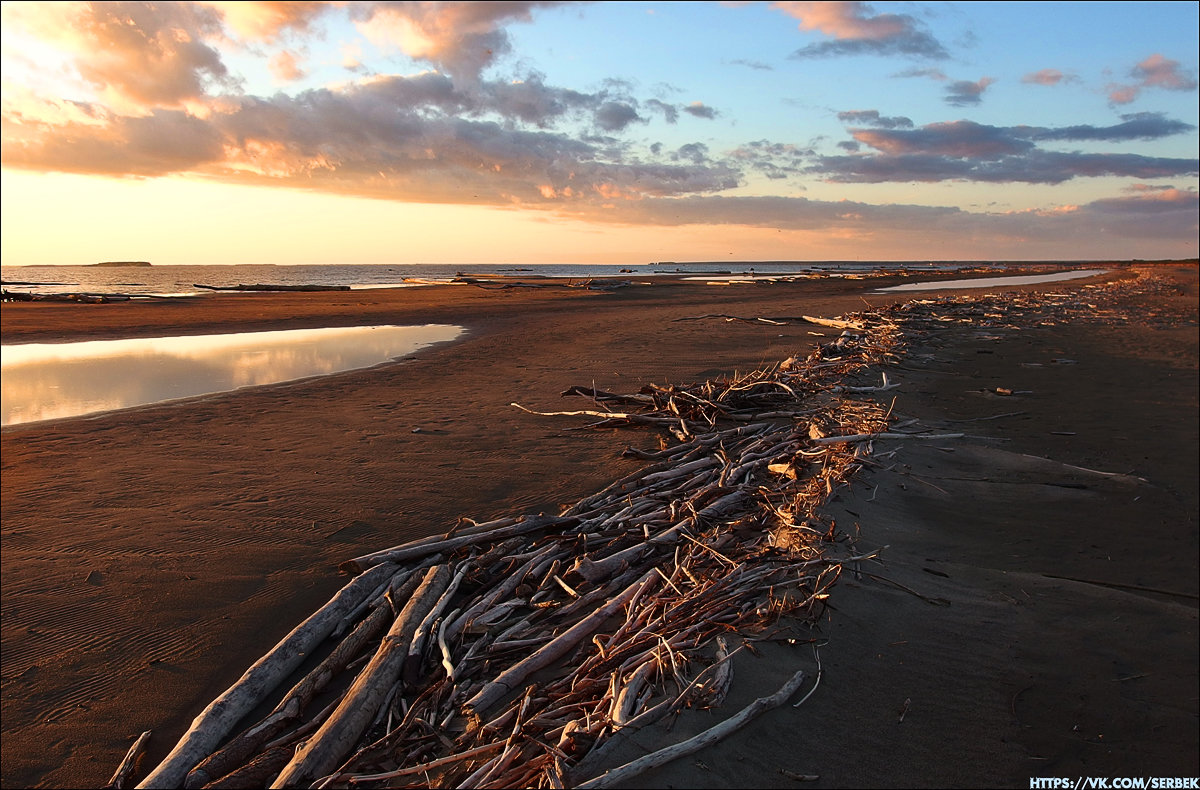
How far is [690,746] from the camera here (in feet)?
8.12

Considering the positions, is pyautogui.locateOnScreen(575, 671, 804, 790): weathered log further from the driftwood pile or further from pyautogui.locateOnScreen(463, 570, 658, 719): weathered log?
pyautogui.locateOnScreen(463, 570, 658, 719): weathered log

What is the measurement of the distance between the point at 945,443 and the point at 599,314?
68.0 ft

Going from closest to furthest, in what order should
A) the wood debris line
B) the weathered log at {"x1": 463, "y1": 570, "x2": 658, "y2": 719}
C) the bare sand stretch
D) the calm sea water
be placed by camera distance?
the wood debris line < the bare sand stretch < the weathered log at {"x1": 463, "y1": 570, "x2": 658, "y2": 719} < the calm sea water

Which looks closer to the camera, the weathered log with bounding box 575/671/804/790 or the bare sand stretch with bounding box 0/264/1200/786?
the weathered log with bounding box 575/671/804/790

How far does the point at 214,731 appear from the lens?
130 inches

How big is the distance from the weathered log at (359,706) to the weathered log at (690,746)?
1.31 m

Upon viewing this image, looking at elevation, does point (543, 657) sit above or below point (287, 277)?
below

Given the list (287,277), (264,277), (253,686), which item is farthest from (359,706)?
(264,277)

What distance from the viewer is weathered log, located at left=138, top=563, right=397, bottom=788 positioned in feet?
10.3

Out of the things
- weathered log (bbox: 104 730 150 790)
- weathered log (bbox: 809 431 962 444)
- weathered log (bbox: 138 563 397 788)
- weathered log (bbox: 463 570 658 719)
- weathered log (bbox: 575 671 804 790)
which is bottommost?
weathered log (bbox: 104 730 150 790)

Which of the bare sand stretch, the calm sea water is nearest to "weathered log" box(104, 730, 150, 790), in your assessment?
the bare sand stretch

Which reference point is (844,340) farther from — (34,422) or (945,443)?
(34,422)

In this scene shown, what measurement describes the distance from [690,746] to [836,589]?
5.08ft

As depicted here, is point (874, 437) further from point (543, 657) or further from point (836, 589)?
point (543, 657)
